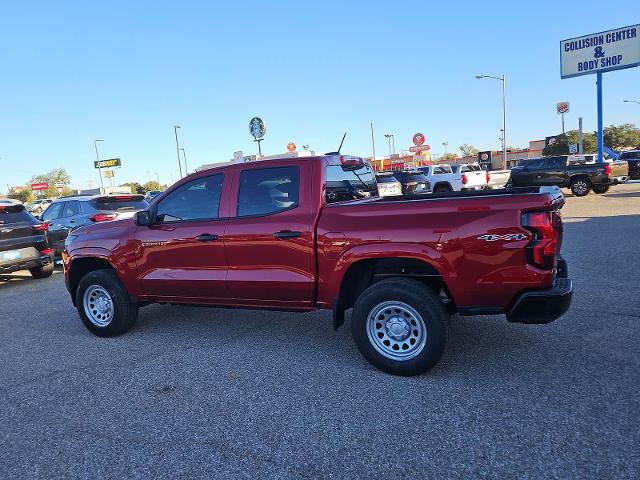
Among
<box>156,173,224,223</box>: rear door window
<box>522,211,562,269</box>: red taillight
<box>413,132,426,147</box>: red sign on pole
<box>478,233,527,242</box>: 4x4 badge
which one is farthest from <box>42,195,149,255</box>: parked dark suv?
<box>413,132,426,147</box>: red sign on pole

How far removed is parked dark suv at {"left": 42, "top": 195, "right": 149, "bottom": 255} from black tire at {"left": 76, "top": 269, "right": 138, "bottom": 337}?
16.2ft

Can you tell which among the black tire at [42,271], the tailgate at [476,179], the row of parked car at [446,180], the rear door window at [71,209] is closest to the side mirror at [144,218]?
the black tire at [42,271]

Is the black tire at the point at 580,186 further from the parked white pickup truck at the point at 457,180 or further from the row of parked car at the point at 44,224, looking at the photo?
the row of parked car at the point at 44,224

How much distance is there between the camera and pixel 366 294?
12.8 feet

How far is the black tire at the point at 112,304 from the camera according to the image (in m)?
5.30

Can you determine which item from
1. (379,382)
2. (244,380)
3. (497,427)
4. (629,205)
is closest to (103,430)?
(244,380)

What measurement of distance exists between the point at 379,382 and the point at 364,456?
1.00m

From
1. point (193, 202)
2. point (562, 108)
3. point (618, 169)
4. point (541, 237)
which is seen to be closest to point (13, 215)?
point (193, 202)

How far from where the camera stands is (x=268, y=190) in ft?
14.8

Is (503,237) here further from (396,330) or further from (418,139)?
(418,139)

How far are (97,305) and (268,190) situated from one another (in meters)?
2.61

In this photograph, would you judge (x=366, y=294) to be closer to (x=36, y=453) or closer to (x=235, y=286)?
(x=235, y=286)

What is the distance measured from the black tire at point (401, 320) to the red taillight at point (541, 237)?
80cm

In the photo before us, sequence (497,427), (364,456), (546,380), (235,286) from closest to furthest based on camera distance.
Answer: (364,456)
(497,427)
(546,380)
(235,286)
